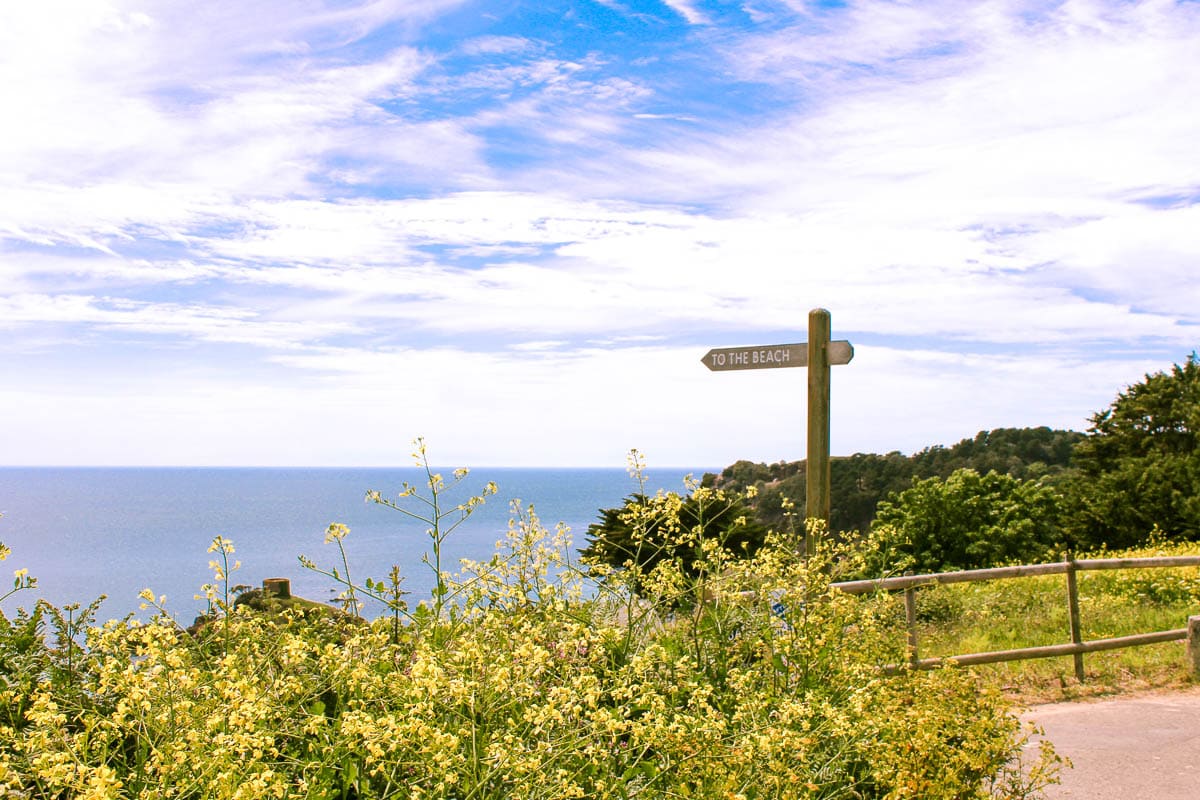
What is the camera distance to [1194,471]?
17891 millimetres

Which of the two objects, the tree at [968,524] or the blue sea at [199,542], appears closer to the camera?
the tree at [968,524]

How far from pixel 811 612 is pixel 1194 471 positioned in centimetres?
1767

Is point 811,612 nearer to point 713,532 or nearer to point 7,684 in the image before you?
point 7,684

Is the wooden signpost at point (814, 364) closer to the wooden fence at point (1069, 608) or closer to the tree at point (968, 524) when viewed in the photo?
the wooden fence at point (1069, 608)

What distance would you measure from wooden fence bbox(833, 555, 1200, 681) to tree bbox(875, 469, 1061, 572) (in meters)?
8.96

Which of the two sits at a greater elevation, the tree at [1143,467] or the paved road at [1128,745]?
the tree at [1143,467]

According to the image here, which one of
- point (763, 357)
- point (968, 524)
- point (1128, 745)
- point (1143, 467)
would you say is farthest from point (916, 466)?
point (763, 357)

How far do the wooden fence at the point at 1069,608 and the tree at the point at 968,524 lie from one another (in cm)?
896

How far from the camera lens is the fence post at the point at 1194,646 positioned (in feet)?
25.5

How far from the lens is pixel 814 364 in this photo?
20.2 ft

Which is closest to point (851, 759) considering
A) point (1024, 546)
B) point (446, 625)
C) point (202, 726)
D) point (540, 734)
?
point (540, 734)

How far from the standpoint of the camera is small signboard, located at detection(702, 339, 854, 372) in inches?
244

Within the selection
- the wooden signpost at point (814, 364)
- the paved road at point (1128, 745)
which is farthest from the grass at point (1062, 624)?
the wooden signpost at point (814, 364)

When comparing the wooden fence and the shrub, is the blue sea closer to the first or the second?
the shrub
